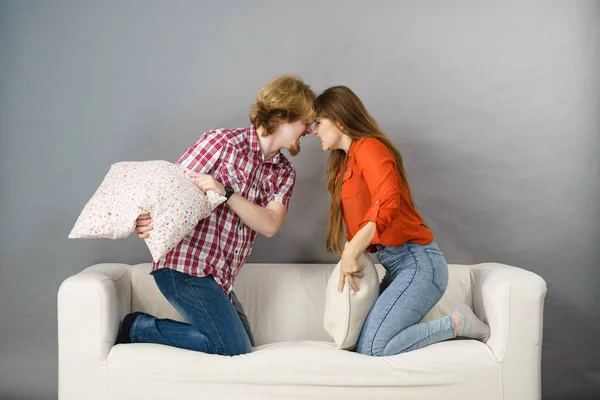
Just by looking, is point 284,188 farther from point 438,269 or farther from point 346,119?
point 438,269

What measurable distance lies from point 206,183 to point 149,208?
25 cm

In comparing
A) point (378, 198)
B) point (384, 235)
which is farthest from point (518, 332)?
point (378, 198)

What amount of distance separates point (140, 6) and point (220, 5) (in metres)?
0.40

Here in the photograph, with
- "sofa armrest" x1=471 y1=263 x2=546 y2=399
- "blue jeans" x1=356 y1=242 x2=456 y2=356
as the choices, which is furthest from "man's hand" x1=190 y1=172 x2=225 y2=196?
"sofa armrest" x1=471 y1=263 x2=546 y2=399

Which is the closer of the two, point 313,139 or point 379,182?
point 379,182

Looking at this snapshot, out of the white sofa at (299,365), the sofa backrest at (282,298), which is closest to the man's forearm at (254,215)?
the sofa backrest at (282,298)

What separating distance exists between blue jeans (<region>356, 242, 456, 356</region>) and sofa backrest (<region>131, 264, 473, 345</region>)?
1.32ft

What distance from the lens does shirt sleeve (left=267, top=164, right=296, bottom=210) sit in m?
2.70

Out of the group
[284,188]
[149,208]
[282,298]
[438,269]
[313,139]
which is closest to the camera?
→ [149,208]

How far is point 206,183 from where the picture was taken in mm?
2385

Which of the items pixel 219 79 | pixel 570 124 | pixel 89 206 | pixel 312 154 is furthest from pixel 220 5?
pixel 570 124

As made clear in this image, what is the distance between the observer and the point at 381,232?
2338 mm

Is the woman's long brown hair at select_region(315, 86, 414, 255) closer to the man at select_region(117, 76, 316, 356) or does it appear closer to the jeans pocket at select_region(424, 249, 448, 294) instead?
the man at select_region(117, 76, 316, 356)

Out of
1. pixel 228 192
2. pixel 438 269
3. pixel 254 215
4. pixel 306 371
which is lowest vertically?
pixel 306 371
